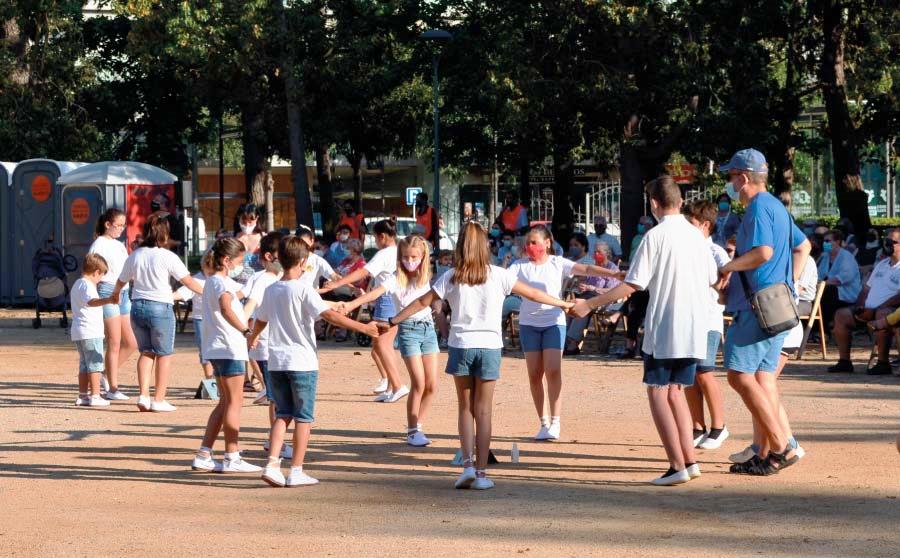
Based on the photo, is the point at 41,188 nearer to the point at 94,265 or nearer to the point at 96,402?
the point at 94,265

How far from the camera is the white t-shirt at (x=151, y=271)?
12.2m

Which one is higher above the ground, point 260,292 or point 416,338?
point 260,292

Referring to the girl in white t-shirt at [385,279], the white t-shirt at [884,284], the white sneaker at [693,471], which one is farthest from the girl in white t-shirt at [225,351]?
the white t-shirt at [884,284]

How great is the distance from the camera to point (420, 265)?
10.6 meters

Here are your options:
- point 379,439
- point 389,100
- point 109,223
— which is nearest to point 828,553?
point 379,439

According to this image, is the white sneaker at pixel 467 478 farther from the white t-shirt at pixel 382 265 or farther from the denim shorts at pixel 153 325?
the denim shorts at pixel 153 325

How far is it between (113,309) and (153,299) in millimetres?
1240

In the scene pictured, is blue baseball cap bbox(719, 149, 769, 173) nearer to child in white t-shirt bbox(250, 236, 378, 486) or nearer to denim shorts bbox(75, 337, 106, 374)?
child in white t-shirt bbox(250, 236, 378, 486)

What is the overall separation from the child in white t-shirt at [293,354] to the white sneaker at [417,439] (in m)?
1.78

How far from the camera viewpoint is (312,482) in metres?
8.70

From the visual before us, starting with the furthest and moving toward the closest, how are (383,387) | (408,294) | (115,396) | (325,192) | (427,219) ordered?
(325,192), (427,219), (383,387), (115,396), (408,294)

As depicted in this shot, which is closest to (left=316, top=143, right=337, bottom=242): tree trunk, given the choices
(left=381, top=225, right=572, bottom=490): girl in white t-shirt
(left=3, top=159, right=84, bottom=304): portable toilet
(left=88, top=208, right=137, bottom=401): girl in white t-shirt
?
(left=3, top=159, right=84, bottom=304): portable toilet

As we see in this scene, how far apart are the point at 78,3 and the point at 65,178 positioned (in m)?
16.6

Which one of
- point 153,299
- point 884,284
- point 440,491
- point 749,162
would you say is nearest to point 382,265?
point 153,299
